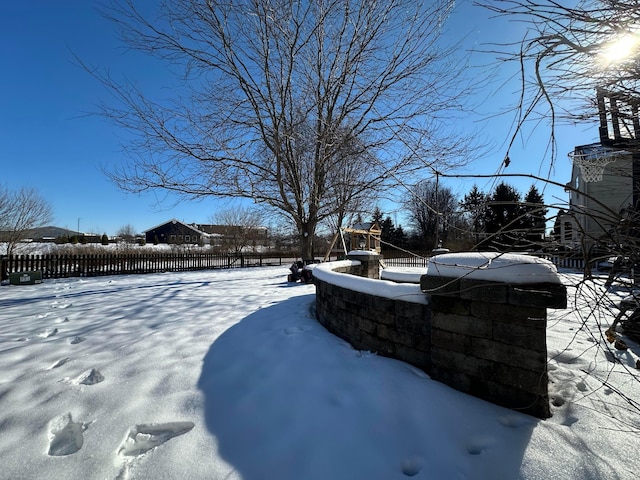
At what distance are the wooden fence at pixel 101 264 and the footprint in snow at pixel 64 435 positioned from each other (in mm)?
11184

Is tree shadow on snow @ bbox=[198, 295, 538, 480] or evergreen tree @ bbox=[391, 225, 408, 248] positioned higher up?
evergreen tree @ bbox=[391, 225, 408, 248]

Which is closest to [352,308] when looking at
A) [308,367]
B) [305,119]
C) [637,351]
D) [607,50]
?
[308,367]

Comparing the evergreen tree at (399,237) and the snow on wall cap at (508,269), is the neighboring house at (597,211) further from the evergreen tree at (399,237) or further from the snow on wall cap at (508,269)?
the evergreen tree at (399,237)

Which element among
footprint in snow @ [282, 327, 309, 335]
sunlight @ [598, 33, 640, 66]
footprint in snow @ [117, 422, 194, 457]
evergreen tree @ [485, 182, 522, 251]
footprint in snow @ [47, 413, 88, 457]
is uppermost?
sunlight @ [598, 33, 640, 66]

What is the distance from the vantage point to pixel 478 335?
2240 mm

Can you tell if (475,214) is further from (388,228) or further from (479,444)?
(388,228)

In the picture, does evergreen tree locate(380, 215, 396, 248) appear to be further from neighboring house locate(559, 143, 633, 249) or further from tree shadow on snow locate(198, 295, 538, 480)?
tree shadow on snow locate(198, 295, 538, 480)

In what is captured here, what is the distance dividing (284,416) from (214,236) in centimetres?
4071

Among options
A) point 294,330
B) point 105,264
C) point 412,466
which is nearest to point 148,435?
point 412,466

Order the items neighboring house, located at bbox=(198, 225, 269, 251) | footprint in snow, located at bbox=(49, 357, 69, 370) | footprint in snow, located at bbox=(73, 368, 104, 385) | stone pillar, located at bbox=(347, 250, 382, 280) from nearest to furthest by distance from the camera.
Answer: footprint in snow, located at bbox=(73, 368, 104, 385), footprint in snow, located at bbox=(49, 357, 69, 370), stone pillar, located at bbox=(347, 250, 382, 280), neighboring house, located at bbox=(198, 225, 269, 251)

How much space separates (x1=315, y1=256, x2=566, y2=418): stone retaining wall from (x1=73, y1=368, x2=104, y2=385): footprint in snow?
8.71 ft

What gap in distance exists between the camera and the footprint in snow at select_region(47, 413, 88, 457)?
180 centimetres

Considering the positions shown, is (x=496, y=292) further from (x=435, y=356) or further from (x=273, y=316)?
(x=273, y=316)

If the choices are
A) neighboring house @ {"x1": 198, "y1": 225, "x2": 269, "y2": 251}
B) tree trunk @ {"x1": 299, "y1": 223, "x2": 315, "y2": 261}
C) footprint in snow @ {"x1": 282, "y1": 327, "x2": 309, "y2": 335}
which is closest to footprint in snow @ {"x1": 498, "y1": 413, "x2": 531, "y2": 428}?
footprint in snow @ {"x1": 282, "y1": 327, "x2": 309, "y2": 335}
